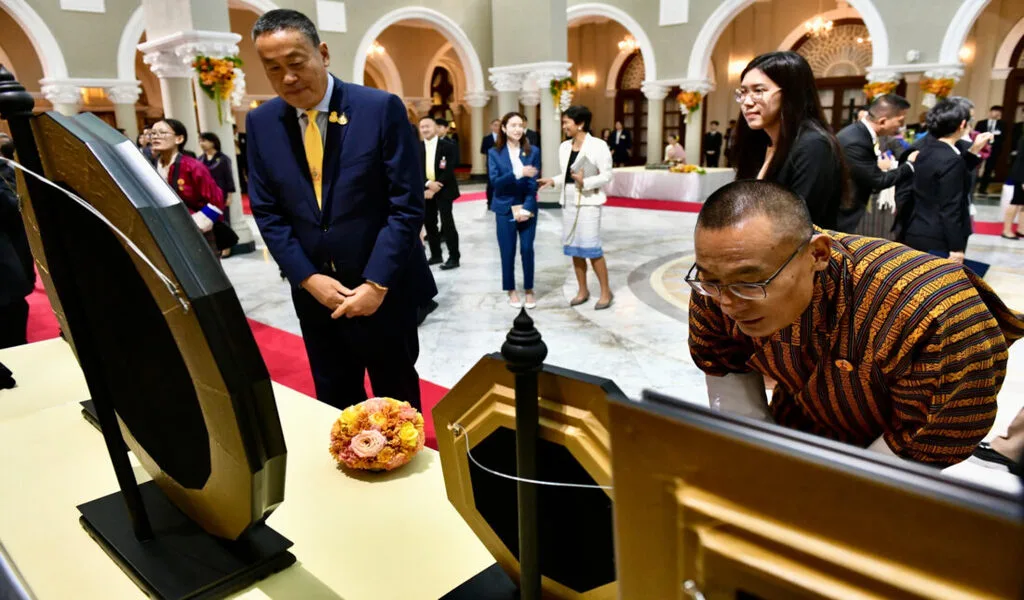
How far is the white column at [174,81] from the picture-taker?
7.33m

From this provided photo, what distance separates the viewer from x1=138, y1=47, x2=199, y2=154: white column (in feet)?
24.1

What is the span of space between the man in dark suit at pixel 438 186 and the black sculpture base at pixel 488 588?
5260mm

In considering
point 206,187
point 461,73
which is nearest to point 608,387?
point 206,187

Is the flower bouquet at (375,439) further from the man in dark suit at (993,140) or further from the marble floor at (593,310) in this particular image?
the man in dark suit at (993,140)

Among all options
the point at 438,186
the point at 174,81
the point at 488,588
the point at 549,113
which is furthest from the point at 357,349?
the point at 549,113

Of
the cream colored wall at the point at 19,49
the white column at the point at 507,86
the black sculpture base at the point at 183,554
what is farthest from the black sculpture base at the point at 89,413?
the cream colored wall at the point at 19,49

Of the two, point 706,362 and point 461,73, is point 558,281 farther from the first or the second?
point 461,73

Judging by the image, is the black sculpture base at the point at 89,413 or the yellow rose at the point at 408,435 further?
the black sculpture base at the point at 89,413

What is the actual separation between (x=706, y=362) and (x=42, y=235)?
47.5 inches

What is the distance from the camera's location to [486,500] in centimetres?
83

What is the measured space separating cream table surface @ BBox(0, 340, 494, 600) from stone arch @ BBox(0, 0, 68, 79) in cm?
1232

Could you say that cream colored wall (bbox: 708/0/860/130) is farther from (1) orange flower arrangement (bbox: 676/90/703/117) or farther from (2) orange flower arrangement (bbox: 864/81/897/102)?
(2) orange flower arrangement (bbox: 864/81/897/102)

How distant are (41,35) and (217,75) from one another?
6.13 m

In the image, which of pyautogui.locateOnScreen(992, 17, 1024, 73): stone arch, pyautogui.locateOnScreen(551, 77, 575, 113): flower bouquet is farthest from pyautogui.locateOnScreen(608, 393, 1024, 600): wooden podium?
pyautogui.locateOnScreen(992, 17, 1024, 73): stone arch
